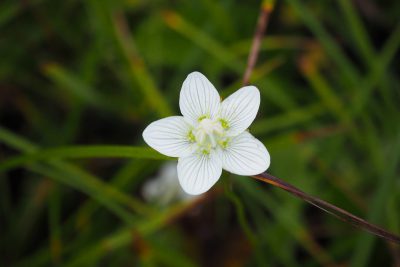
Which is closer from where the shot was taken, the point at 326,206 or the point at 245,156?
the point at 326,206

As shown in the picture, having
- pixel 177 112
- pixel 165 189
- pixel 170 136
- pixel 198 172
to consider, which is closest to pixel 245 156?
pixel 198 172

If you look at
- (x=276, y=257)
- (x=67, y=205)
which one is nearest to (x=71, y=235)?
(x=67, y=205)

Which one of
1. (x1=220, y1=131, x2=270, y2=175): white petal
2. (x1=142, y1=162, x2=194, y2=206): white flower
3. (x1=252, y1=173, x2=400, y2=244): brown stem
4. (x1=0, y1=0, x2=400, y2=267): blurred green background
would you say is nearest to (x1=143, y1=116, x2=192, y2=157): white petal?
(x1=220, y1=131, x2=270, y2=175): white petal

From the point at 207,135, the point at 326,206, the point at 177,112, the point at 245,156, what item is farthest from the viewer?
the point at 177,112

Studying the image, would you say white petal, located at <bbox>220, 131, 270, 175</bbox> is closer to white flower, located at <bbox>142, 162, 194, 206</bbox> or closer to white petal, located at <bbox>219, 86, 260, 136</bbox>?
white petal, located at <bbox>219, 86, 260, 136</bbox>

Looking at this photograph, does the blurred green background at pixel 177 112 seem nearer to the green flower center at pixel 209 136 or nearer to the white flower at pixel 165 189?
the white flower at pixel 165 189

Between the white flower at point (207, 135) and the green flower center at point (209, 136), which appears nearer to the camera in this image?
the white flower at point (207, 135)

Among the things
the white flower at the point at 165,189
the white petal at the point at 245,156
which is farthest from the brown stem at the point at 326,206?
the white flower at the point at 165,189

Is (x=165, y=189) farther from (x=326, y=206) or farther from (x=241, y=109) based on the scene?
(x=326, y=206)
